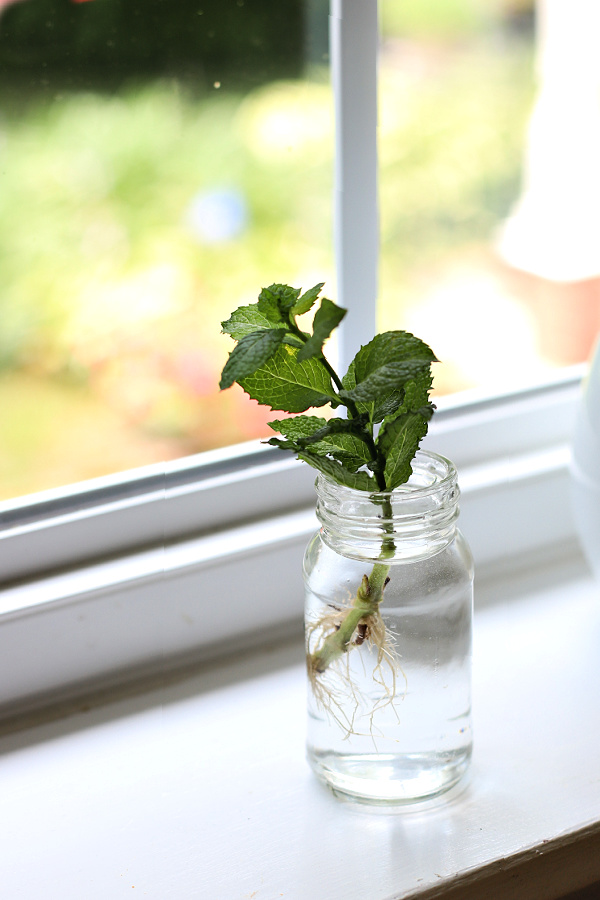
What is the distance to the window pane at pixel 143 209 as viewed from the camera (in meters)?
0.65

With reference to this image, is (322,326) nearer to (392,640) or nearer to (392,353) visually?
(392,353)

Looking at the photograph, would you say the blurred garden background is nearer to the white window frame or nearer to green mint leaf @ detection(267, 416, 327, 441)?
the white window frame

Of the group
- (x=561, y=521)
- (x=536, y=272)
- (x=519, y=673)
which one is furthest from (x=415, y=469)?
(x=536, y=272)

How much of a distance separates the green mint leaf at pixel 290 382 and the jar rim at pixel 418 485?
5 centimetres

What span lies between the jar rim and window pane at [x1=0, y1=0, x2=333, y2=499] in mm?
244

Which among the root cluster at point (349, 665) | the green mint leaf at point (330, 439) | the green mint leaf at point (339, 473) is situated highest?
the green mint leaf at point (330, 439)

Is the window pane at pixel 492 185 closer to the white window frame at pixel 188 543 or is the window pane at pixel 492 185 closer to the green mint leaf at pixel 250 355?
the white window frame at pixel 188 543

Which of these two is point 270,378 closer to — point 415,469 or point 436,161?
point 415,469

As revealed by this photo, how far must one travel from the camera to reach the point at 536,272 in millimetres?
970

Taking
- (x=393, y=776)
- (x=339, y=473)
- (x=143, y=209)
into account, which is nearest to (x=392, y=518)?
(x=339, y=473)

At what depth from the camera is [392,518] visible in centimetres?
52

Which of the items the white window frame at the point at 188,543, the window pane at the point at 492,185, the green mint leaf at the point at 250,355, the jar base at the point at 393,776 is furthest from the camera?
the window pane at the point at 492,185

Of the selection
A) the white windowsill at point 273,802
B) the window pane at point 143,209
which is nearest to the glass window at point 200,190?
the window pane at point 143,209

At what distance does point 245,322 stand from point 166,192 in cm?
25
